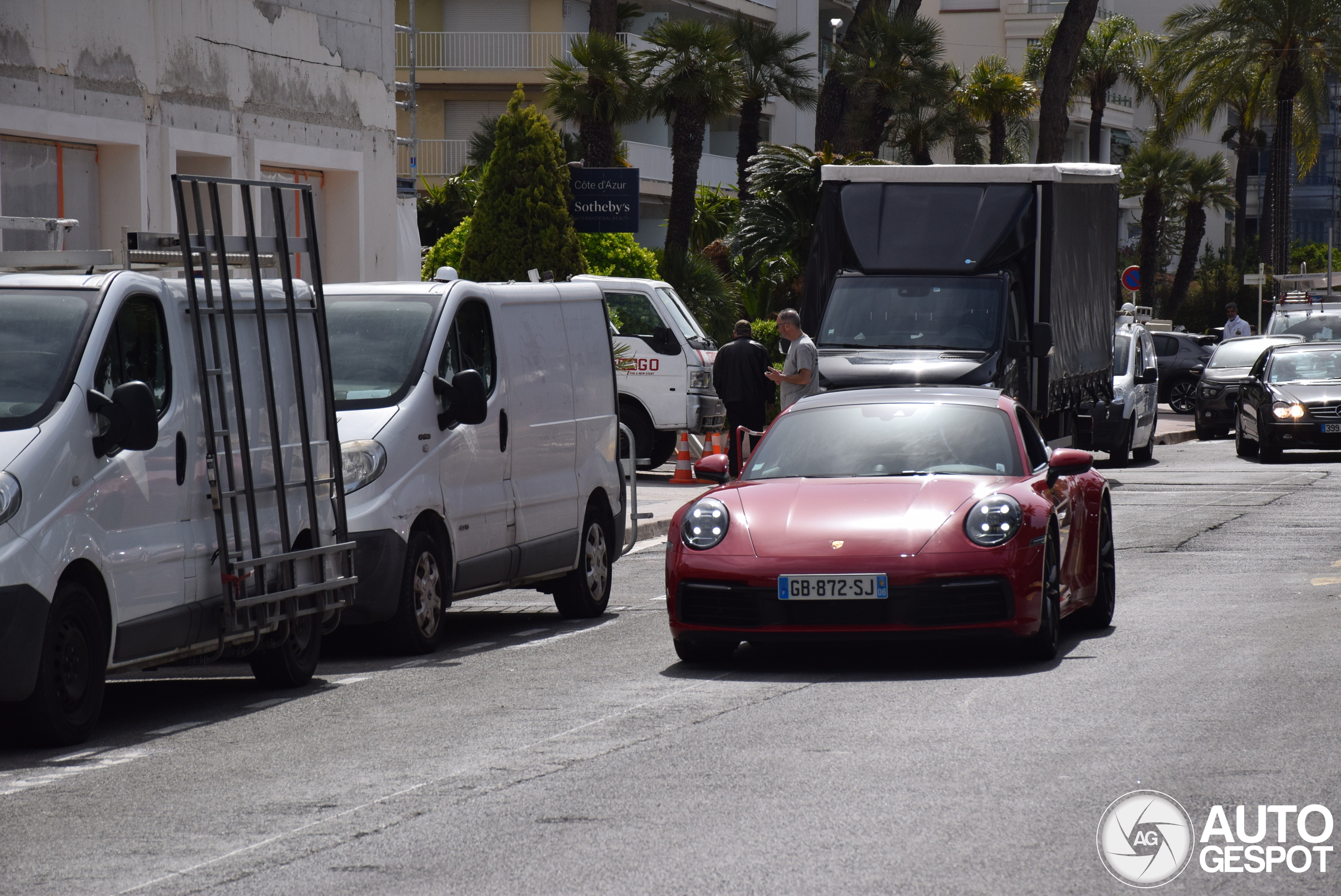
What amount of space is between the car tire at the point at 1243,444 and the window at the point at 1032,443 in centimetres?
1811

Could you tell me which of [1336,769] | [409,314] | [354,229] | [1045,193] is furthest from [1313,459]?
[1336,769]

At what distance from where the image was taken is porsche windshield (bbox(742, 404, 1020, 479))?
10.5 metres

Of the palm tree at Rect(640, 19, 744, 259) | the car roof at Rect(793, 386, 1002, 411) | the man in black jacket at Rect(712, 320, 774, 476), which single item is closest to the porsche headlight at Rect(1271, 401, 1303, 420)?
the man in black jacket at Rect(712, 320, 774, 476)

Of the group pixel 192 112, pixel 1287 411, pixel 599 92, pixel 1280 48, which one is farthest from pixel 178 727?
pixel 1280 48

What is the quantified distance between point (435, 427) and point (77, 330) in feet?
9.62

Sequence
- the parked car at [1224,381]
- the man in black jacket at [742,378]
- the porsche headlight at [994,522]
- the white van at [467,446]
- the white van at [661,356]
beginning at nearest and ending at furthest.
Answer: the porsche headlight at [994,522] → the white van at [467,446] → the man in black jacket at [742,378] → the white van at [661,356] → the parked car at [1224,381]

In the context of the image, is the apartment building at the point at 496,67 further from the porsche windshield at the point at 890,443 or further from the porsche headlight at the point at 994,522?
the porsche headlight at the point at 994,522

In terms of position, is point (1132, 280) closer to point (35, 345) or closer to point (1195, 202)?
point (1195, 202)

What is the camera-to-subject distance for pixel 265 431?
32.0ft

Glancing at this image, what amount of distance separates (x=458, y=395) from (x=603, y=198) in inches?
619

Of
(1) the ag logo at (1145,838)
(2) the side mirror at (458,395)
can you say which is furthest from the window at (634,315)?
(1) the ag logo at (1145,838)

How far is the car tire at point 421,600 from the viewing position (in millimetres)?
10883

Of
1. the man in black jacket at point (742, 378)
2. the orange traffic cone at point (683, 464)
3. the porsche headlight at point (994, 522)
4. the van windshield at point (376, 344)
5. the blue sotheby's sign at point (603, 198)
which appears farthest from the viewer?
the blue sotheby's sign at point (603, 198)

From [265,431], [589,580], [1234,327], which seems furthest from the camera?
[1234,327]
